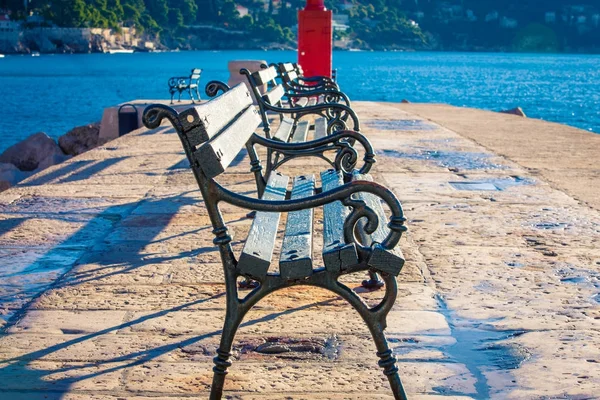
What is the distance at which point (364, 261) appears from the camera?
2.68m

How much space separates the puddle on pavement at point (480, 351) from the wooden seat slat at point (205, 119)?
1.11 meters

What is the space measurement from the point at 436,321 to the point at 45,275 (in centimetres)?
185

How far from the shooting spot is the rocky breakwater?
14219 mm

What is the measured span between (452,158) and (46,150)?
340 inches

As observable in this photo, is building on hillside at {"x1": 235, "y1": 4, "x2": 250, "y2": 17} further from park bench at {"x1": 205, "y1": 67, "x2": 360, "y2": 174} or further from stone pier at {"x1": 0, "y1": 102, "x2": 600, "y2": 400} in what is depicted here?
stone pier at {"x1": 0, "y1": 102, "x2": 600, "y2": 400}

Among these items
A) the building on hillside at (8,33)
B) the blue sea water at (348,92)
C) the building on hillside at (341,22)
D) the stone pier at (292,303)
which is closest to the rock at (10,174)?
the stone pier at (292,303)

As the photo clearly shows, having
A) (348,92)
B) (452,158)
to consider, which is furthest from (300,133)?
(348,92)

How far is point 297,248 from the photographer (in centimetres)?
285

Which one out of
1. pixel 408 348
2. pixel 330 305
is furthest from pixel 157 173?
pixel 408 348

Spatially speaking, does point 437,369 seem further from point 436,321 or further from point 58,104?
point 58,104

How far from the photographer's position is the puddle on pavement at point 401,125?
10727mm

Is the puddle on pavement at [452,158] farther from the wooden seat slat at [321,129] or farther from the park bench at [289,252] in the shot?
the park bench at [289,252]

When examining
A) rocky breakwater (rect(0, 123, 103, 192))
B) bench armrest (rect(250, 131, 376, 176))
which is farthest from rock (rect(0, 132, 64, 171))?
bench armrest (rect(250, 131, 376, 176))

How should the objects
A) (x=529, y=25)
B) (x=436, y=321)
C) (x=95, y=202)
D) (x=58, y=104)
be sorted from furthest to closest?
(x=529, y=25) → (x=58, y=104) → (x=95, y=202) → (x=436, y=321)
